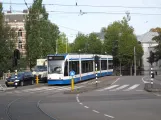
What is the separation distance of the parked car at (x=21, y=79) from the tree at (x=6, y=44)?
2264cm

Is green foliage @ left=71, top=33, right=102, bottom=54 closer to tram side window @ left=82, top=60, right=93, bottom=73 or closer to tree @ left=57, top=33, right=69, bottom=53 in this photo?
tree @ left=57, top=33, right=69, bottom=53

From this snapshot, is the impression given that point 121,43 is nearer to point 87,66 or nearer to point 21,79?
point 87,66

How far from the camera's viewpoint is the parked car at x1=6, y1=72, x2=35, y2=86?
39812 millimetres

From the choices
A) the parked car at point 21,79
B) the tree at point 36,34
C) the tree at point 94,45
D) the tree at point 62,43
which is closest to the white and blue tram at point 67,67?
the parked car at point 21,79

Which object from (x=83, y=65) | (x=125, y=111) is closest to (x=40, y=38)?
(x=83, y=65)

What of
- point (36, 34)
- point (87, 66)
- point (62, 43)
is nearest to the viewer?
point (87, 66)

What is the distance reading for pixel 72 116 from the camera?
15016 millimetres

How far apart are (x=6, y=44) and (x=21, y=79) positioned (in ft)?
87.2

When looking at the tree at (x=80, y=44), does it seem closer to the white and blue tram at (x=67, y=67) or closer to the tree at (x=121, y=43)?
the tree at (x=121, y=43)

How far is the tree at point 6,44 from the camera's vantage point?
210 feet

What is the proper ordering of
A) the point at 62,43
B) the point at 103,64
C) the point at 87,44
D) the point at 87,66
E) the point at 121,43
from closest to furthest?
the point at 87,66 → the point at 103,64 → the point at 121,43 → the point at 87,44 → the point at 62,43

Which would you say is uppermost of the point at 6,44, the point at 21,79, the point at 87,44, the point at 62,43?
the point at 62,43

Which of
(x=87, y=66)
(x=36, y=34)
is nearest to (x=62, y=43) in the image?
(x=36, y=34)

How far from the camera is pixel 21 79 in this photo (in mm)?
40406
